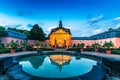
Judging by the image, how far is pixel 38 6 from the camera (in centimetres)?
3912

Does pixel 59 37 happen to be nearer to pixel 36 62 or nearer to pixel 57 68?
pixel 36 62

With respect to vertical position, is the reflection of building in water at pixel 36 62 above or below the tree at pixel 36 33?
below

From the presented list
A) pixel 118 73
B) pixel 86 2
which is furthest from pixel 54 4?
pixel 118 73

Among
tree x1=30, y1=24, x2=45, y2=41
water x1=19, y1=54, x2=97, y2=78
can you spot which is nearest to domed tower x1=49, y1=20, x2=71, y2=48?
tree x1=30, y1=24, x2=45, y2=41

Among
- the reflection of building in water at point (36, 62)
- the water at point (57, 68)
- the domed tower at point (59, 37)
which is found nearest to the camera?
the water at point (57, 68)

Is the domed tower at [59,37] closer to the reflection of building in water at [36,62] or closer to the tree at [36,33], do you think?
the tree at [36,33]

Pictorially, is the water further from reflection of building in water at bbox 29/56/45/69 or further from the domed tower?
the domed tower

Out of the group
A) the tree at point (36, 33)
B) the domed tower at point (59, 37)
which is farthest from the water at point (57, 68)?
the domed tower at point (59, 37)

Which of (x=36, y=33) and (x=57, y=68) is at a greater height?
(x=36, y=33)

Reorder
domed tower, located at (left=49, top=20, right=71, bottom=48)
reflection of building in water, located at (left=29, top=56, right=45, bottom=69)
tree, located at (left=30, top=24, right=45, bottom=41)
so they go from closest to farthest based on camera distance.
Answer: reflection of building in water, located at (left=29, top=56, right=45, bottom=69) < tree, located at (left=30, top=24, right=45, bottom=41) < domed tower, located at (left=49, top=20, right=71, bottom=48)

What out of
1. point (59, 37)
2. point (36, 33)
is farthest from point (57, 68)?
point (59, 37)

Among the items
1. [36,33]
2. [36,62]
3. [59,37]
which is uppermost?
[36,33]

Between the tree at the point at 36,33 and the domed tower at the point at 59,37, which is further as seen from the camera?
the domed tower at the point at 59,37

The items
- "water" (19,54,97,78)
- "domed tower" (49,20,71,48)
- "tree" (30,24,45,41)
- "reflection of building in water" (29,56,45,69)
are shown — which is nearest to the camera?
"water" (19,54,97,78)
